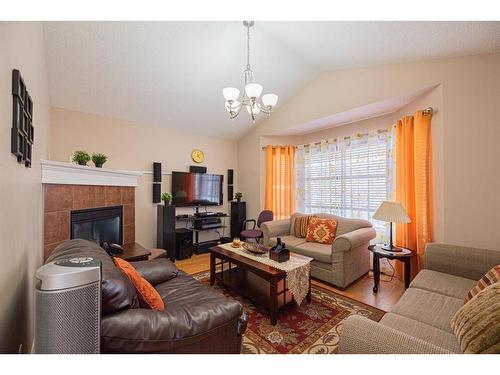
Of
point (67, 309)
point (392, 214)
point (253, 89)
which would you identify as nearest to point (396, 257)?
point (392, 214)

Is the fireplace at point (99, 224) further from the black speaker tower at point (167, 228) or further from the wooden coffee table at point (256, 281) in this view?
the wooden coffee table at point (256, 281)

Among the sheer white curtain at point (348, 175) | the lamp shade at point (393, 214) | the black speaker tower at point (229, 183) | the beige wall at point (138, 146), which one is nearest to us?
the lamp shade at point (393, 214)

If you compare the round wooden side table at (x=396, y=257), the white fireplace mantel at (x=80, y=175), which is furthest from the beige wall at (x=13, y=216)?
the round wooden side table at (x=396, y=257)

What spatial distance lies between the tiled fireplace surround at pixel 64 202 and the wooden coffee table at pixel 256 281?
162cm

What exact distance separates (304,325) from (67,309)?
1742mm

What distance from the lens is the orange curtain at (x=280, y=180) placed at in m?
4.32

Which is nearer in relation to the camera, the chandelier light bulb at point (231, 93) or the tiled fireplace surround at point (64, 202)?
the chandelier light bulb at point (231, 93)

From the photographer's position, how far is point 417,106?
2678 millimetres

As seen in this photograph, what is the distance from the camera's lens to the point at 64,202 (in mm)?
2393

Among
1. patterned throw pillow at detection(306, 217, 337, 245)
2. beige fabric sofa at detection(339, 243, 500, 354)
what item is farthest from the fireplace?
beige fabric sofa at detection(339, 243, 500, 354)

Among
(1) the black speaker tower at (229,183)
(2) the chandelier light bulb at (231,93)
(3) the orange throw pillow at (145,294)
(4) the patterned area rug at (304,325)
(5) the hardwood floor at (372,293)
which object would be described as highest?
(2) the chandelier light bulb at (231,93)

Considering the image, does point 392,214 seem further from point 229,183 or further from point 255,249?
point 229,183

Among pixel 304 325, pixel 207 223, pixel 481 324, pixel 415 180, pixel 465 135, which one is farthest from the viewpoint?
pixel 207 223
